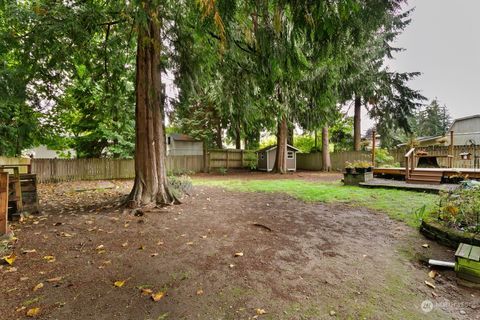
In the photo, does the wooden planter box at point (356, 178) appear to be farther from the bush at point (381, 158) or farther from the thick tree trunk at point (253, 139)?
the thick tree trunk at point (253, 139)

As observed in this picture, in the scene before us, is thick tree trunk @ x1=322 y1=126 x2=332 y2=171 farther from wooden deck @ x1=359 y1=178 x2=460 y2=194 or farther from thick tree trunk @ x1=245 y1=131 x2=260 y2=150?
wooden deck @ x1=359 y1=178 x2=460 y2=194

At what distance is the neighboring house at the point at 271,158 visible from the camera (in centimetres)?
1769

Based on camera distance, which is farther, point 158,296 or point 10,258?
point 10,258

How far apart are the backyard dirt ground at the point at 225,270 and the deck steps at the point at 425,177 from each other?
4.82 meters

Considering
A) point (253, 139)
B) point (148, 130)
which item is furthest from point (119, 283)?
point (253, 139)

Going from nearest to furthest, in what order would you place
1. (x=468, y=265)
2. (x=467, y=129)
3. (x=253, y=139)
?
(x=468, y=265), (x=467, y=129), (x=253, y=139)

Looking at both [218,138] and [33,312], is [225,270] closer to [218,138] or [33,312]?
[33,312]

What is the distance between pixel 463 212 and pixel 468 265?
126cm

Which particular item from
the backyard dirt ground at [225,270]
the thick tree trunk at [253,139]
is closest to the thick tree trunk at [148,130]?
the backyard dirt ground at [225,270]

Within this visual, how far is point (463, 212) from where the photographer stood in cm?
343

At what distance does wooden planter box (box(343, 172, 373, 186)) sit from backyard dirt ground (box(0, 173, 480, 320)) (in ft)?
15.0

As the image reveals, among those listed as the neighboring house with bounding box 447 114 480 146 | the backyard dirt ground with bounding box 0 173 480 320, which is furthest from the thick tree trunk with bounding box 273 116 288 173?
the neighboring house with bounding box 447 114 480 146

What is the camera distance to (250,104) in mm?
7039

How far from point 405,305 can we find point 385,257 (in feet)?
3.30
